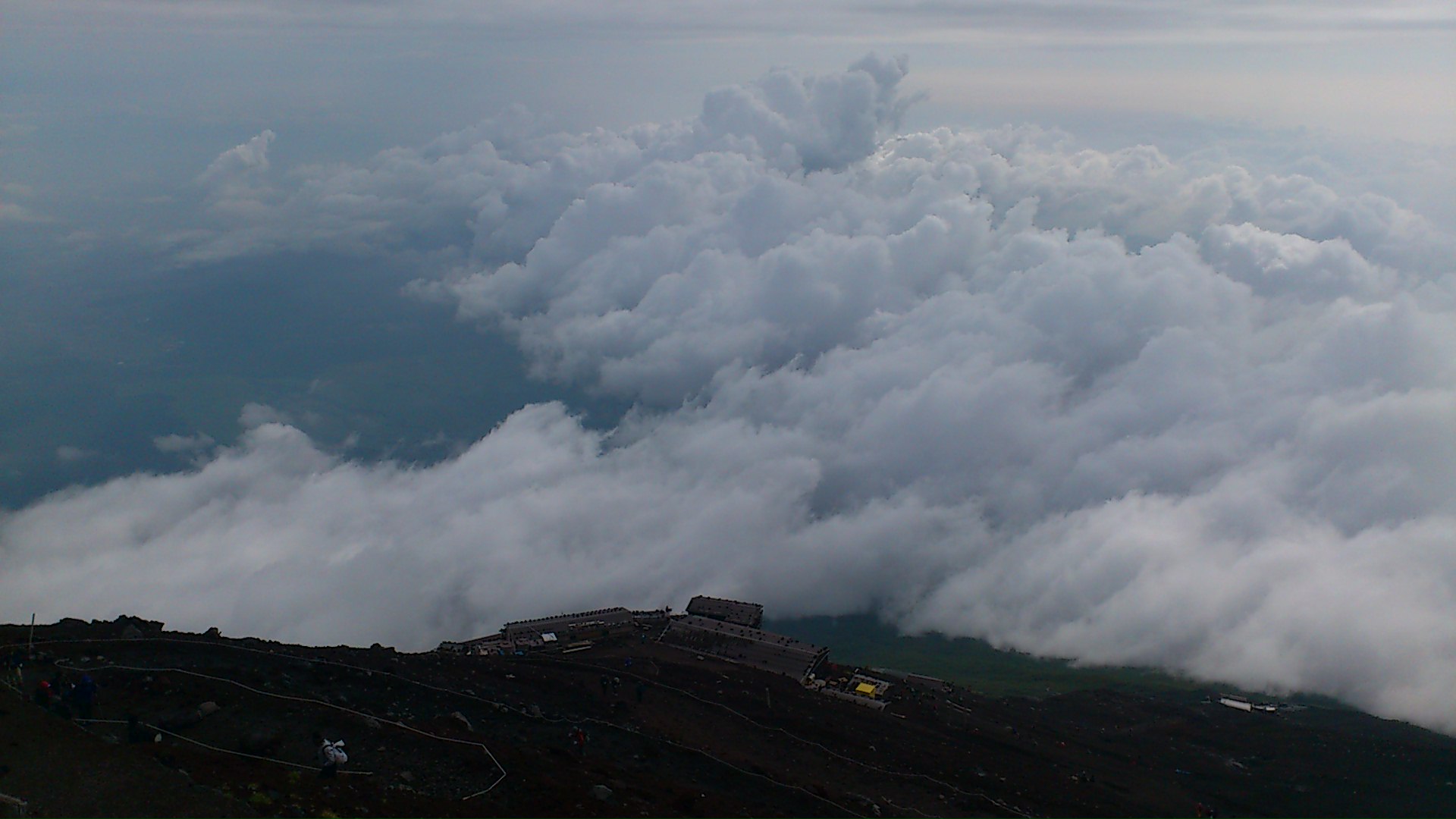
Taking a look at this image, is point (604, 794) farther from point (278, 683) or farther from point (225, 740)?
point (278, 683)

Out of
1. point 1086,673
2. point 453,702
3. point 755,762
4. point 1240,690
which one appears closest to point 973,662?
point 1086,673

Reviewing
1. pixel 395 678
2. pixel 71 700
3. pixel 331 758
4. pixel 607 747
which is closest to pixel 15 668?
pixel 71 700

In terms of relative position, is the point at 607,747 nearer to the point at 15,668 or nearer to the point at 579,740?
the point at 579,740

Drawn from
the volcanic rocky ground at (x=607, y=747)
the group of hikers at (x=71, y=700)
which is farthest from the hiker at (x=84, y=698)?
the volcanic rocky ground at (x=607, y=747)

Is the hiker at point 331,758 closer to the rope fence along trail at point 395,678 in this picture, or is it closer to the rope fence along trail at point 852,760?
the rope fence along trail at point 395,678

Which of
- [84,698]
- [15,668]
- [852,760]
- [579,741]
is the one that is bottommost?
[852,760]

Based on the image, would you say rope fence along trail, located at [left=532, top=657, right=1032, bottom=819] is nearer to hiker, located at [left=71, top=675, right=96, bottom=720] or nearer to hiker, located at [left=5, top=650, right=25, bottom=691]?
hiker, located at [left=5, top=650, right=25, bottom=691]

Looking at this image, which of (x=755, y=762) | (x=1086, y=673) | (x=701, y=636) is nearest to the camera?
(x=755, y=762)
